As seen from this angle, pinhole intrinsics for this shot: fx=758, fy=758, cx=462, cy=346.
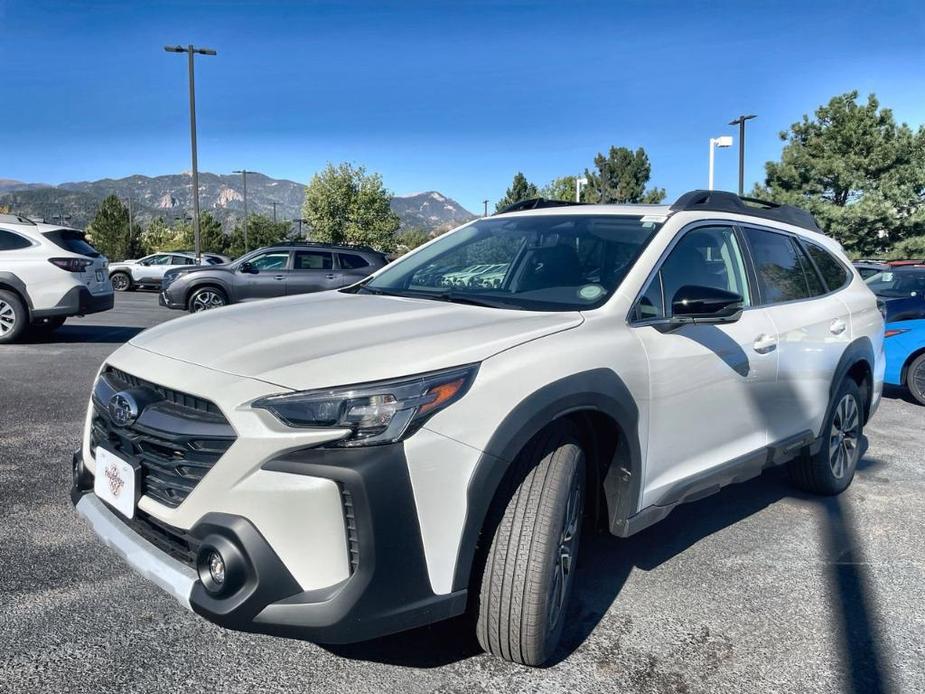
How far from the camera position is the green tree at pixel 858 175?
1138 inches

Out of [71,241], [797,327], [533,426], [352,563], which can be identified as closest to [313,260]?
[71,241]

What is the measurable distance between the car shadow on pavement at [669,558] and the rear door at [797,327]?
0.63 meters

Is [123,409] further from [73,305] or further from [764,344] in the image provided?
[73,305]

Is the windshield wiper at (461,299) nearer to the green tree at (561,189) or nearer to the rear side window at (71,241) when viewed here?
the rear side window at (71,241)

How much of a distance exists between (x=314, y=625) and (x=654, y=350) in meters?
1.64

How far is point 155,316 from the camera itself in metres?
15.8

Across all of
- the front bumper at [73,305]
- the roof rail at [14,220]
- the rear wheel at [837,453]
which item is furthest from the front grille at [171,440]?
the roof rail at [14,220]

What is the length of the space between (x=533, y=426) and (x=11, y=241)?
987cm

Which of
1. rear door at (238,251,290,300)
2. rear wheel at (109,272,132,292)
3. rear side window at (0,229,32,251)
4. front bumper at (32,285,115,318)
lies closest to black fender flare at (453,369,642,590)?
front bumper at (32,285,115,318)

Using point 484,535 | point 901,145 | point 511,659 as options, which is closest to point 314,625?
point 484,535

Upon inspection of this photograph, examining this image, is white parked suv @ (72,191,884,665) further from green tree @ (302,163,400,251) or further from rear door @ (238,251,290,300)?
green tree @ (302,163,400,251)

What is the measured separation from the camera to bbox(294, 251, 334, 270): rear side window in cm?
1558

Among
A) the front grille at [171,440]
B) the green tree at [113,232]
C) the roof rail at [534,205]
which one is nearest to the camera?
the front grille at [171,440]

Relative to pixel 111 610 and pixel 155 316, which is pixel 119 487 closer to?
pixel 111 610
